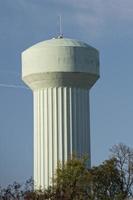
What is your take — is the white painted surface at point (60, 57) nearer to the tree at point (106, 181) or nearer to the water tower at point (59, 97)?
the water tower at point (59, 97)

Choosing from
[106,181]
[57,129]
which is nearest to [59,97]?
[57,129]

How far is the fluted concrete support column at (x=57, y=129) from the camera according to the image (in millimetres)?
51375

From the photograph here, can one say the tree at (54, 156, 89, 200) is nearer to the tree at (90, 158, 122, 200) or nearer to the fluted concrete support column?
the tree at (90, 158, 122, 200)

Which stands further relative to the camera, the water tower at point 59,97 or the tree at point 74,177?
the water tower at point 59,97

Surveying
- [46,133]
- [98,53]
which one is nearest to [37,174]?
[46,133]

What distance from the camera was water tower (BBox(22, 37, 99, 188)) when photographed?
50500 mm

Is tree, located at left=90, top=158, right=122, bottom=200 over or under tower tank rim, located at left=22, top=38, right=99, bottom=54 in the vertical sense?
under

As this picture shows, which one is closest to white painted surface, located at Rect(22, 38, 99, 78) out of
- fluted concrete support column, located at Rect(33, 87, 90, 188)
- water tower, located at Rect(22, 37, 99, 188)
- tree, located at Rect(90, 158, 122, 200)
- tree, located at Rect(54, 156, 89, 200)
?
water tower, located at Rect(22, 37, 99, 188)

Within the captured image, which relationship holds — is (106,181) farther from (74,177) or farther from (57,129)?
(57,129)

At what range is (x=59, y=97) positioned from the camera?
169 ft

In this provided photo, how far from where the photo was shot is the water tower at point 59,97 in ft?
166

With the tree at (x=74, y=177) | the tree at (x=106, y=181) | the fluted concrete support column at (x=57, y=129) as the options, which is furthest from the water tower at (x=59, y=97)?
the tree at (x=74, y=177)

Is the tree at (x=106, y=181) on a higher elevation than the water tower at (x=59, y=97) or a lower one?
lower

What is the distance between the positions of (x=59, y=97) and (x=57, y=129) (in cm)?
221
